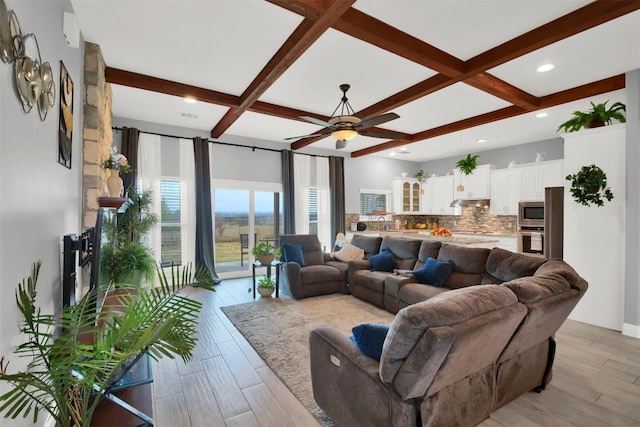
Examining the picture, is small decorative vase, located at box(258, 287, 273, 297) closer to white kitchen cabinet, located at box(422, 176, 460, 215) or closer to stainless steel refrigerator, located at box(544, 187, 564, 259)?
stainless steel refrigerator, located at box(544, 187, 564, 259)

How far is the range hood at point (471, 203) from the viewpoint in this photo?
706 centimetres

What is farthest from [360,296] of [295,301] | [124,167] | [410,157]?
[410,157]

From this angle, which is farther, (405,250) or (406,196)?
(406,196)

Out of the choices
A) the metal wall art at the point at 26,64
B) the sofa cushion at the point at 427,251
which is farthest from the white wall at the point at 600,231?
the metal wall art at the point at 26,64

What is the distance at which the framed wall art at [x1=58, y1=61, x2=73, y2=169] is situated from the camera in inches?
76.2

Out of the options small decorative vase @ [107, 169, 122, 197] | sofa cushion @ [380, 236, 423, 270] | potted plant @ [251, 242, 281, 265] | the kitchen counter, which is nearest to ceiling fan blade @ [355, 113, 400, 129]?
sofa cushion @ [380, 236, 423, 270]

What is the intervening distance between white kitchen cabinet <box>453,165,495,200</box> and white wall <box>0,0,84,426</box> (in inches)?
268

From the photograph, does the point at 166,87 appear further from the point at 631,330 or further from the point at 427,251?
the point at 631,330

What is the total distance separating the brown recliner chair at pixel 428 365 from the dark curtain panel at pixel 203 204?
14.0 ft

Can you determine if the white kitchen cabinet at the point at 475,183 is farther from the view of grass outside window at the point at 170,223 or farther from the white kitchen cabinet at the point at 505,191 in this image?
the view of grass outside window at the point at 170,223

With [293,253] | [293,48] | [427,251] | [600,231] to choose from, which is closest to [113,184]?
[293,48]

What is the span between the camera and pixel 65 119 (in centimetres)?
202

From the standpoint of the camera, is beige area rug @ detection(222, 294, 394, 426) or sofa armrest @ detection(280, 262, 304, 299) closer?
beige area rug @ detection(222, 294, 394, 426)

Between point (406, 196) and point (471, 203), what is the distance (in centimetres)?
167
